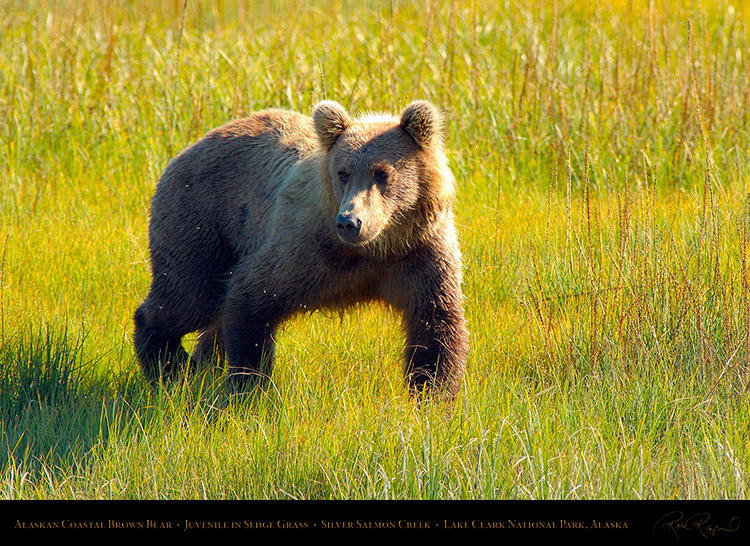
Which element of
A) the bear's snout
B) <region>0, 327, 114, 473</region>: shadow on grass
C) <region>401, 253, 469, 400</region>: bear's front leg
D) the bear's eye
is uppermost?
the bear's eye

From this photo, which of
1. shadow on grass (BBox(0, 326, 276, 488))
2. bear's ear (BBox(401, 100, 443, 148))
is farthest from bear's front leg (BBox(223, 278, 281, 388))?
bear's ear (BBox(401, 100, 443, 148))

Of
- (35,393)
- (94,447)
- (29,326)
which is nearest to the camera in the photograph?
(94,447)

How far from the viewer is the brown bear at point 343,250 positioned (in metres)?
4.43

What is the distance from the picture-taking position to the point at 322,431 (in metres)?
3.80

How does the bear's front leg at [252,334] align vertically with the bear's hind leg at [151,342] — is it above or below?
above

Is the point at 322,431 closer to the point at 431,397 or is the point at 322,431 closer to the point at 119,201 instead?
the point at 431,397

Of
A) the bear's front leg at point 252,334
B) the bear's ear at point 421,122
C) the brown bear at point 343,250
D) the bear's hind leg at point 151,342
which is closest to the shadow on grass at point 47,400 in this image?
the bear's hind leg at point 151,342

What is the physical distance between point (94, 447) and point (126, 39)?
693 centimetres

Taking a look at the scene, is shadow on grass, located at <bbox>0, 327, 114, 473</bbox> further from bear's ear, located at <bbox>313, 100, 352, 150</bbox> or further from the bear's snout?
bear's ear, located at <bbox>313, 100, 352, 150</bbox>

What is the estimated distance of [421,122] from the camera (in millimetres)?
4504

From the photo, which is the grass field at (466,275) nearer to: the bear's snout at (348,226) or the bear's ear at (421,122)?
the bear's snout at (348,226)

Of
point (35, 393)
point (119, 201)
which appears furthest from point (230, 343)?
point (119, 201)

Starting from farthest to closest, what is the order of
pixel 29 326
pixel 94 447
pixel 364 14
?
1. pixel 364 14
2. pixel 29 326
3. pixel 94 447

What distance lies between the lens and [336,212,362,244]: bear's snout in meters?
3.98
